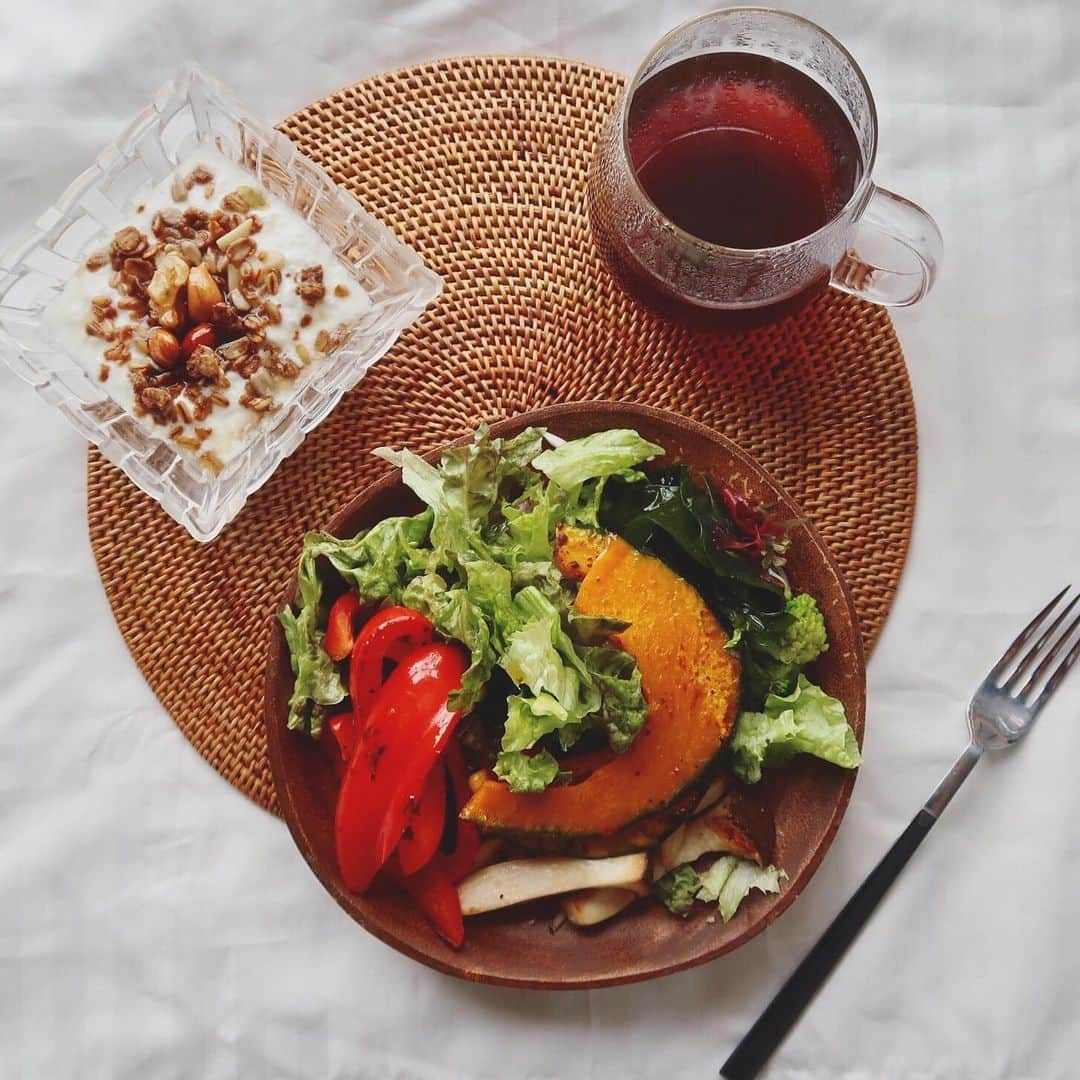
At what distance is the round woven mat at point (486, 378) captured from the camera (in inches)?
64.2

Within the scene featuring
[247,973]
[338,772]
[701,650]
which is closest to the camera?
[701,650]

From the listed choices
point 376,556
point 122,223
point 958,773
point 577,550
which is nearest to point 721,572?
point 577,550

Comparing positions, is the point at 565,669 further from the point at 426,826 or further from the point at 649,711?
the point at 426,826

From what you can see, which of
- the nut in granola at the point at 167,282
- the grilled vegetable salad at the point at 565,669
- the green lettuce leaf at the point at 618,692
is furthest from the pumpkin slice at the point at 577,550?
the nut in granola at the point at 167,282

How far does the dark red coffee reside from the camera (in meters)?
1.39

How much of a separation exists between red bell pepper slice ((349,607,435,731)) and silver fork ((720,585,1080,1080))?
76 centimetres

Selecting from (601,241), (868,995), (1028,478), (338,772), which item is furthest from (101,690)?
(1028,478)

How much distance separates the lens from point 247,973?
1664 millimetres

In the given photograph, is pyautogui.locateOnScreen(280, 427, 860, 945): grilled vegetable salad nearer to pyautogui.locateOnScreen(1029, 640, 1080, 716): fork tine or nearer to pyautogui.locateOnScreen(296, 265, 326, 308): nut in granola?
pyautogui.locateOnScreen(296, 265, 326, 308): nut in granola

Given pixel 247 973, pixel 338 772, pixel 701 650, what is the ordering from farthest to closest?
pixel 247 973, pixel 338 772, pixel 701 650

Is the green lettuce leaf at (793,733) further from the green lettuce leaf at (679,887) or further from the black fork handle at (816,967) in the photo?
the black fork handle at (816,967)

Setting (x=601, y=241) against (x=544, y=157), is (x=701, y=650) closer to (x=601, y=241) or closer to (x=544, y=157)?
(x=601, y=241)

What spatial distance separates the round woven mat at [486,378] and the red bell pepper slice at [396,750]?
0.30 meters

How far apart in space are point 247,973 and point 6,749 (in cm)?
50
